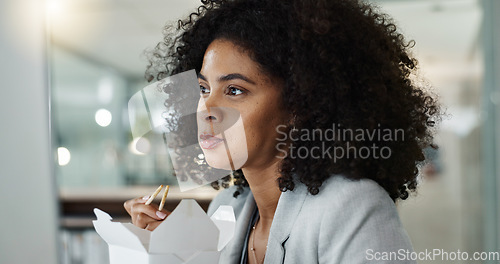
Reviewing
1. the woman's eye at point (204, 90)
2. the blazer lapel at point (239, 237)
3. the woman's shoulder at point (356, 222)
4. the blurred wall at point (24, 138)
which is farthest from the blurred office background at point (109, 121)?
the woman's shoulder at point (356, 222)

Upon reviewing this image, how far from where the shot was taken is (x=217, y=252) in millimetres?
593

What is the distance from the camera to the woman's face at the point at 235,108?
77 centimetres

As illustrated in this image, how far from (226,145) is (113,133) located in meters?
1.74

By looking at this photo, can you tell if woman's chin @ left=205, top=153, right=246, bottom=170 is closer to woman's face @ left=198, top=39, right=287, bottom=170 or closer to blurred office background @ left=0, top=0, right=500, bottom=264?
woman's face @ left=198, top=39, right=287, bottom=170

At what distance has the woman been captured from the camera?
72 centimetres

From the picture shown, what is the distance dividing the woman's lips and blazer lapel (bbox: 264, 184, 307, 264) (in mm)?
179

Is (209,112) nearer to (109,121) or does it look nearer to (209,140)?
(209,140)

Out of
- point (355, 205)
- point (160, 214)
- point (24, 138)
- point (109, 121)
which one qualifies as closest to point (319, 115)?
point (355, 205)

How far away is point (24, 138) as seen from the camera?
1.96 meters

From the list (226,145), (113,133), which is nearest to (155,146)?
(226,145)

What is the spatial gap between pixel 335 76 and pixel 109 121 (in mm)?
1378

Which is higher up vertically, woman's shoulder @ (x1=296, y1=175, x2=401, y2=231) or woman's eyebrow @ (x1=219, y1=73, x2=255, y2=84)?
woman's eyebrow @ (x1=219, y1=73, x2=255, y2=84)

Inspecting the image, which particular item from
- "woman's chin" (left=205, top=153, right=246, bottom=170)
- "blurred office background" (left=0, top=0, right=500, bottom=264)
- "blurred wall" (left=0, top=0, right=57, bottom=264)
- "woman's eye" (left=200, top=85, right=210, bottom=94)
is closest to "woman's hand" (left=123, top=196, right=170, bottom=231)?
"woman's chin" (left=205, top=153, right=246, bottom=170)

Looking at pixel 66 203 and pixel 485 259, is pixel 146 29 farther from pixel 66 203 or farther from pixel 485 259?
pixel 485 259
